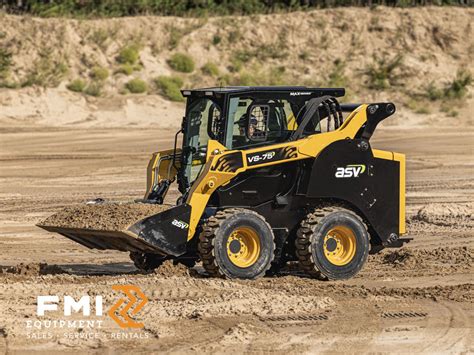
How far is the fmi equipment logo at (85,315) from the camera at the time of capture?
1034 cm

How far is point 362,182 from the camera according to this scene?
13.5 meters

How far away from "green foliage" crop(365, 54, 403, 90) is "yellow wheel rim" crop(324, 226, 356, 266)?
25848mm

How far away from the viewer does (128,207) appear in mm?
12891

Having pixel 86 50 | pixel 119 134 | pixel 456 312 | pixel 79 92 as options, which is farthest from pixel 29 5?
pixel 456 312

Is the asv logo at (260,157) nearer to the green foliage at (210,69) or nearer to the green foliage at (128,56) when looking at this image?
the green foliage at (128,56)

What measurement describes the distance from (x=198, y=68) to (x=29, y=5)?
7.34 metres

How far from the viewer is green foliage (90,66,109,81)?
36031mm

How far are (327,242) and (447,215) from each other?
655 cm

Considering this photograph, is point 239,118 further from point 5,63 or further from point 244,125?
point 5,63

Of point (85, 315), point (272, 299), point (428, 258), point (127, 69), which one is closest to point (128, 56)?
point (127, 69)

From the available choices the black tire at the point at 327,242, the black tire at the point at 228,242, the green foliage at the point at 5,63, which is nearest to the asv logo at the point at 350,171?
the black tire at the point at 327,242

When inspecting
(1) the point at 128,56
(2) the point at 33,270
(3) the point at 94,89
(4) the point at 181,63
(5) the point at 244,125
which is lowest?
(2) the point at 33,270

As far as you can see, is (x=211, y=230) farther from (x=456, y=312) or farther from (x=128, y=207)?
(x=456, y=312)

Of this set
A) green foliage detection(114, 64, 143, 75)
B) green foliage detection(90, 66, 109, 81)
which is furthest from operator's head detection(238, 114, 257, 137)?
green foliage detection(114, 64, 143, 75)
